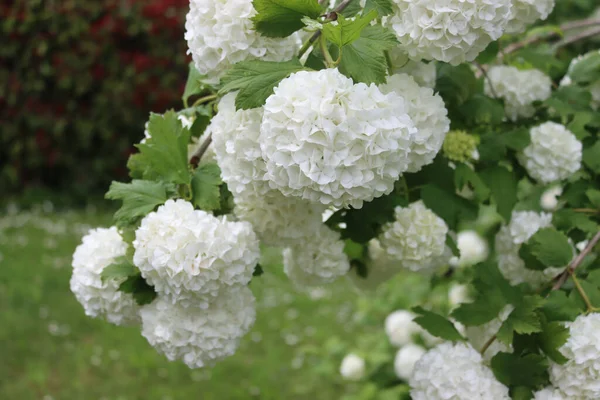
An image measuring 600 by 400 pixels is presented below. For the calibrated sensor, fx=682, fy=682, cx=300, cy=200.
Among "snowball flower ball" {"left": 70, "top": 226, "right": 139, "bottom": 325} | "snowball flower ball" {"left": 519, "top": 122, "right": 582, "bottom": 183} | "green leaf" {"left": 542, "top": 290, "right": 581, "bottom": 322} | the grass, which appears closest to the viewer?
"green leaf" {"left": 542, "top": 290, "right": 581, "bottom": 322}

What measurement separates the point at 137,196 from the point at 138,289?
0.58 feet

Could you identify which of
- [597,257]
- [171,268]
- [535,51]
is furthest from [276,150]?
[535,51]

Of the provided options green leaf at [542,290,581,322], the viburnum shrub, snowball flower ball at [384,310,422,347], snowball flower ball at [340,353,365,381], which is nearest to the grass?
snowball flower ball at [340,353,365,381]

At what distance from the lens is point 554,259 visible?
54.9 inches

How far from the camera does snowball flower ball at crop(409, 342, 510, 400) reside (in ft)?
4.06

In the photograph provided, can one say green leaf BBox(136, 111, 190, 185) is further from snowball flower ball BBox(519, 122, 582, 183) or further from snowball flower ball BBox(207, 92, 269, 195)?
snowball flower ball BBox(519, 122, 582, 183)

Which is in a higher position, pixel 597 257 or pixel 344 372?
pixel 597 257

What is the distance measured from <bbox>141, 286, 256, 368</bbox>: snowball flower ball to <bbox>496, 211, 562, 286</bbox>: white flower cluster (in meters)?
0.68

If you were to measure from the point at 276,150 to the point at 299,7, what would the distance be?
0.24m

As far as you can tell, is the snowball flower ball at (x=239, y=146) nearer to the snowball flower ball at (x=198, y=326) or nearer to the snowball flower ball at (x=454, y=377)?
the snowball flower ball at (x=198, y=326)

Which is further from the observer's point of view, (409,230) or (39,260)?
(39,260)

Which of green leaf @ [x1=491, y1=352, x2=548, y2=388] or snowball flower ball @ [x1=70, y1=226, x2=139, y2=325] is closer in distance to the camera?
green leaf @ [x1=491, y1=352, x2=548, y2=388]

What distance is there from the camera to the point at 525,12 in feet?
4.07

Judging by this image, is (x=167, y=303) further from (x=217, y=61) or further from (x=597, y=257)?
(x=597, y=257)
